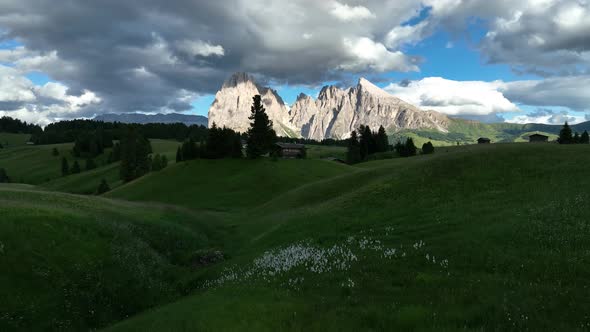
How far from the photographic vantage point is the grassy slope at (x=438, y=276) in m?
9.73

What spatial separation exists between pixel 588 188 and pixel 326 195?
1140 inches

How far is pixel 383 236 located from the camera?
20.9 meters

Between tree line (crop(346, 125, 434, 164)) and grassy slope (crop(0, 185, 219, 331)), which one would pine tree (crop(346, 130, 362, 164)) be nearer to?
tree line (crop(346, 125, 434, 164))

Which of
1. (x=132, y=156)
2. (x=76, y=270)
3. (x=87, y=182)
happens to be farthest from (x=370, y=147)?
(x=76, y=270)

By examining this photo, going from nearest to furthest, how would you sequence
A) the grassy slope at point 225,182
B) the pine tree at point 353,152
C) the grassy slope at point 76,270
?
the grassy slope at point 76,270 < the grassy slope at point 225,182 < the pine tree at point 353,152

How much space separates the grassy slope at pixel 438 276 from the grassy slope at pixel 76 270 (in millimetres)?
4234

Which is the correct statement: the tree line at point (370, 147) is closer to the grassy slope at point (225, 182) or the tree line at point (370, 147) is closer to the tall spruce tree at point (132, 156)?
the grassy slope at point (225, 182)

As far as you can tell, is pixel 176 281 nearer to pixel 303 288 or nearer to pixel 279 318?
pixel 303 288

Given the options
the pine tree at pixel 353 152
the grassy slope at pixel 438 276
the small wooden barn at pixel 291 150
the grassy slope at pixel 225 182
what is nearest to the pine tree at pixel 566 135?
the pine tree at pixel 353 152

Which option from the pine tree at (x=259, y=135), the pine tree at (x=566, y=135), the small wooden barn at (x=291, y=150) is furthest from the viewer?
the small wooden barn at (x=291, y=150)

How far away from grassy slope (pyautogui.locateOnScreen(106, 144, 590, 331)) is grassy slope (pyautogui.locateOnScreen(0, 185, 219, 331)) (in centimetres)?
423

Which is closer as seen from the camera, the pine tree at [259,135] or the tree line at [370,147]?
the pine tree at [259,135]

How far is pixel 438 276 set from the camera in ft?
41.5

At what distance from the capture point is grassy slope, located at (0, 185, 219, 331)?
16.0m
